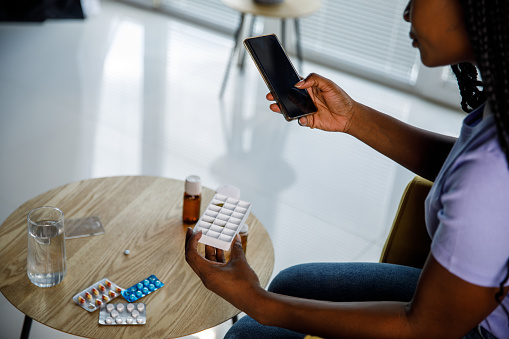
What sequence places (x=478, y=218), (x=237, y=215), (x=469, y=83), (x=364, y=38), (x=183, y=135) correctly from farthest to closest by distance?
(x=364, y=38)
(x=183, y=135)
(x=237, y=215)
(x=469, y=83)
(x=478, y=218)

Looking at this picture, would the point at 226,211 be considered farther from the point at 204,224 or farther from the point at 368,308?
the point at 368,308

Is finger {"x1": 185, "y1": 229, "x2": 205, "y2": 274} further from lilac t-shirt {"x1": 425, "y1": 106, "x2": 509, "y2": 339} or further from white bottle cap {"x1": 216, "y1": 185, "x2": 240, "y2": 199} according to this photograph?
lilac t-shirt {"x1": 425, "y1": 106, "x2": 509, "y2": 339}

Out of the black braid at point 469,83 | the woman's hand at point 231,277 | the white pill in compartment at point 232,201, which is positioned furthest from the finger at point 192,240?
the black braid at point 469,83

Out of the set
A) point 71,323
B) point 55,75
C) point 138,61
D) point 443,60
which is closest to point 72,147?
point 55,75

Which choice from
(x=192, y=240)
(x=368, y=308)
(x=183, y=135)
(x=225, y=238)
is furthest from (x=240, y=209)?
(x=183, y=135)

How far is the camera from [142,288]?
1284mm

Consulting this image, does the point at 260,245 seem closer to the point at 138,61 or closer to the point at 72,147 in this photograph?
the point at 72,147

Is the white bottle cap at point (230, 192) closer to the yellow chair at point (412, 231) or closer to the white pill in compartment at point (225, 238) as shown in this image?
the white pill in compartment at point (225, 238)

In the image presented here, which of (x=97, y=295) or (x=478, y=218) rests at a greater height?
(x=478, y=218)

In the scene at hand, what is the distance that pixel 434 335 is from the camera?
93 cm

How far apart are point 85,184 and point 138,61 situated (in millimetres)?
1920

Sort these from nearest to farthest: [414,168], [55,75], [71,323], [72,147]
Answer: [71,323], [414,168], [72,147], [55,75]

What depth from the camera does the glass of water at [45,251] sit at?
49.1 inches

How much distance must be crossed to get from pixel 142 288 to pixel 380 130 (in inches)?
24.9
